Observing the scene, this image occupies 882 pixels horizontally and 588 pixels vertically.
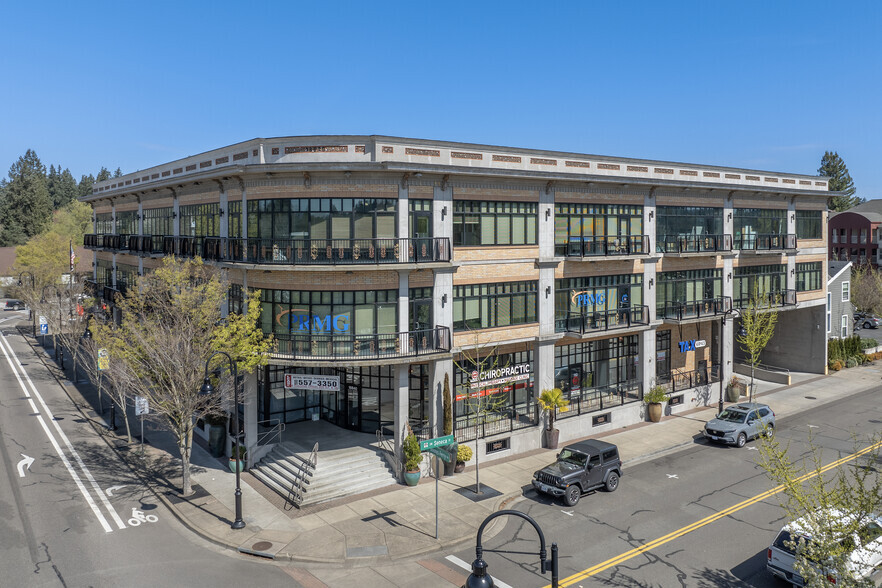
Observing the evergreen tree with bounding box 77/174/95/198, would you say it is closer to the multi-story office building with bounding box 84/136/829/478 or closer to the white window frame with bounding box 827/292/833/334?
the multi-story office building with bounding box 84/136/829/478

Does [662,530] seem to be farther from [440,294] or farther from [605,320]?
[605,320]

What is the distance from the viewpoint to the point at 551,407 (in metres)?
27.6

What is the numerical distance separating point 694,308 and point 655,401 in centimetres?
661

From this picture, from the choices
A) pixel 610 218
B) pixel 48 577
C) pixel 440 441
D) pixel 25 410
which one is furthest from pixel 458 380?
pixel 25 410

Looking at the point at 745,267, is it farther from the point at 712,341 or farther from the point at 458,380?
the point at 458,380

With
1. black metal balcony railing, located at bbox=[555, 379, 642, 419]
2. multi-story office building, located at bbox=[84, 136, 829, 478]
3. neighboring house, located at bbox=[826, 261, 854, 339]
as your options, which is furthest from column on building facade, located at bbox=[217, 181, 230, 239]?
neighboring house, located at bbox=[826, 261, 854, 339]

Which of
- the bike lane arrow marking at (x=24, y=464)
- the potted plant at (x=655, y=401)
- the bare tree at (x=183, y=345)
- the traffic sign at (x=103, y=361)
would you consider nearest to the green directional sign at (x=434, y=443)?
the bare tree at (x=183, y=345)

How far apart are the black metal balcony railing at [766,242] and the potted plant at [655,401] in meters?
12.2

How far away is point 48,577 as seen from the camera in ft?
56.0

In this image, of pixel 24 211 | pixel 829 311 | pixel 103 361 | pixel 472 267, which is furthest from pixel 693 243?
pixel 24 211

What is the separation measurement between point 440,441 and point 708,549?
8.87 m

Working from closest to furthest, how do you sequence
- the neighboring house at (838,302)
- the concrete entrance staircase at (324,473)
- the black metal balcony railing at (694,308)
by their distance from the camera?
the concrete entrance staircase at (324,473), the black metal balcony railing at (694,308), the neighboring house at (838,302)

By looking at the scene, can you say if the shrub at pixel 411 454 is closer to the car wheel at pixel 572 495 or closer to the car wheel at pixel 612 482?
the car wheel at pixel 572 495

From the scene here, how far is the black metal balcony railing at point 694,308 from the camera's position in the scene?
1367 inches
